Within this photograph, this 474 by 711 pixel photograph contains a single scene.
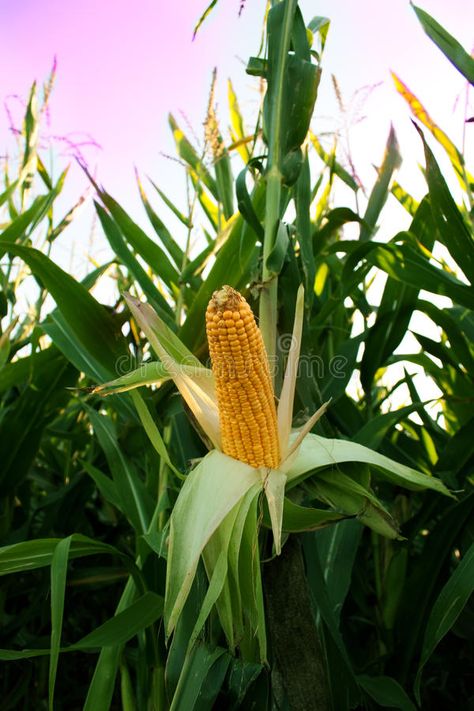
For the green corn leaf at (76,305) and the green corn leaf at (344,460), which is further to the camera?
the green corn leaf at (76,305)

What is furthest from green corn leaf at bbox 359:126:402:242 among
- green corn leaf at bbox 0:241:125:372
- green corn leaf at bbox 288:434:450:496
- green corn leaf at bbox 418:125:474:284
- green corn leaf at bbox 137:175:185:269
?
green corn leaf at bbox 288:434:450:496

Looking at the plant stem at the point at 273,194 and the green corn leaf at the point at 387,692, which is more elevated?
the plant stem at the point at 273,194

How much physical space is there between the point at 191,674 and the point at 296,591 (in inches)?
11.1

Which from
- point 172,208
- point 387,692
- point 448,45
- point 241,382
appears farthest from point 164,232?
point 387,692

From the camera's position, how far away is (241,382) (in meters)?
1.07

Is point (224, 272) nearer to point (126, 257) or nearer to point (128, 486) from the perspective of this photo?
point (126, 257)

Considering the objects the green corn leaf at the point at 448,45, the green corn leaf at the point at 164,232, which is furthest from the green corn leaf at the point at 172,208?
the green corn leaf at the point at 448,45

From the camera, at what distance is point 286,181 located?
1.50 m

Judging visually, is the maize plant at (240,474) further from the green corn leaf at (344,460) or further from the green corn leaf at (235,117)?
the green corn leaf at (235,117)

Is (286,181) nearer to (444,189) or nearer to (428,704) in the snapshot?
(444,189)

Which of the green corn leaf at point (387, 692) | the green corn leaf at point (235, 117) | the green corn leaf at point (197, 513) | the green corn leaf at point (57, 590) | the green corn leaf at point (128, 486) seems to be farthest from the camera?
the green corn leaf at point (235, 117)

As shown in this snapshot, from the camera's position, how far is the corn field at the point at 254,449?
3.63 feet

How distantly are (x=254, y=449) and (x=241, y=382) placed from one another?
136 millimetres

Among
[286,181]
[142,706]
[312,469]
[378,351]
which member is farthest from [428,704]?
[286,181]
